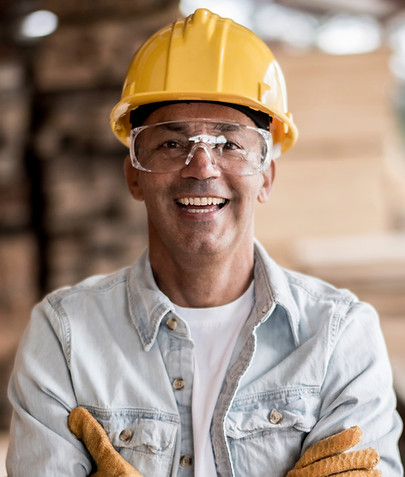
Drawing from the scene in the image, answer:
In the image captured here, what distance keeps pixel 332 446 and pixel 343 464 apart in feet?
0.15

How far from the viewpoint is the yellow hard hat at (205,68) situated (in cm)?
173

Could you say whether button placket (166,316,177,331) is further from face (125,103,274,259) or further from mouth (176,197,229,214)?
mouth (176,197,229,214)

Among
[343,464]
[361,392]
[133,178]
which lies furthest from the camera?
[133,178]

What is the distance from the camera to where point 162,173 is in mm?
1762

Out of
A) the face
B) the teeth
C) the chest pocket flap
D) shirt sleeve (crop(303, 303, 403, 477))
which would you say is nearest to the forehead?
the face

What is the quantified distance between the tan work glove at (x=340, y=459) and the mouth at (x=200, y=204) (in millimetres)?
649

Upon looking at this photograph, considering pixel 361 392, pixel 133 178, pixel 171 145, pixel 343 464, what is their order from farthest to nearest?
pixel 133 178 < pixel 171 145 < pixel 361 392 < pixel 343 464

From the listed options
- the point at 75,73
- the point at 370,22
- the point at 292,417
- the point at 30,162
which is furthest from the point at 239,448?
the point at 370,22

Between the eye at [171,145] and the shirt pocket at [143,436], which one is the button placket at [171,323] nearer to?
the shirt pocket at [143,436]

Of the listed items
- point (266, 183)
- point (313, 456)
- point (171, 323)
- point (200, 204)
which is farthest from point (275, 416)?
point (266, 183)

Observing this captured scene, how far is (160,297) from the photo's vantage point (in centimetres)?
182

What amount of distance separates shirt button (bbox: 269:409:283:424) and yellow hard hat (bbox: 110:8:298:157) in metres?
0.80

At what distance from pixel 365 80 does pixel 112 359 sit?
4.06 m

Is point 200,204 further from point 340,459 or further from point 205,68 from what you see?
point 340,459
